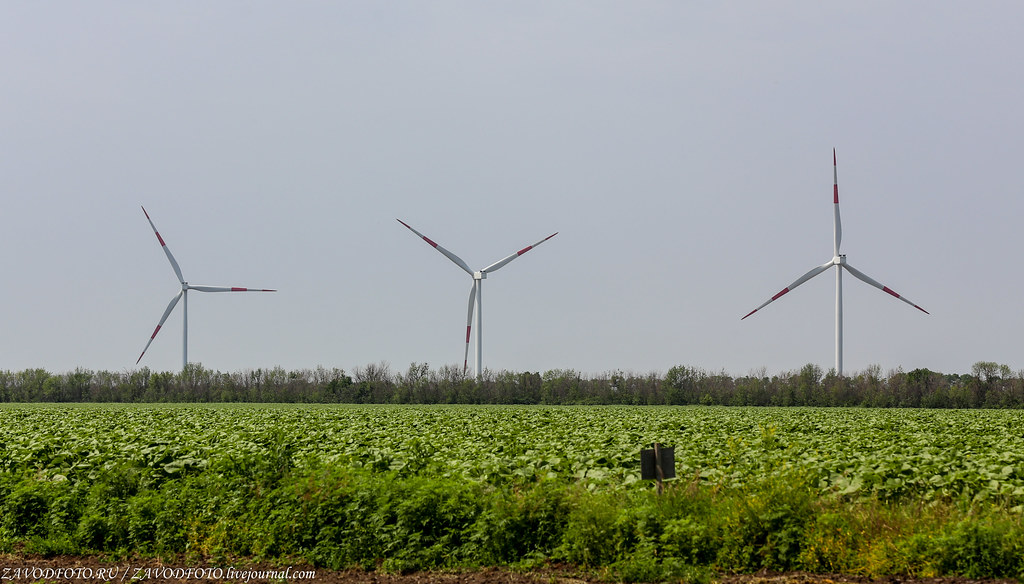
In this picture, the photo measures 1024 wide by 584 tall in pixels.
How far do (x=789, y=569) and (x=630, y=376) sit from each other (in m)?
92.7

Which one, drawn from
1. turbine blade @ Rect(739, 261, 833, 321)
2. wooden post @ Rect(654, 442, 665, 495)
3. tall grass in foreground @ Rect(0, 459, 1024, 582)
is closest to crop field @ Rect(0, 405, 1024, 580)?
tall grass in foreground @ Rect(0, 459, 1024, 582)

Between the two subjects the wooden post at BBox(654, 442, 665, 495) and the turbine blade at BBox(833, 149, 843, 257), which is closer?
the wooden post at BBox(654, 442, 665, 495)

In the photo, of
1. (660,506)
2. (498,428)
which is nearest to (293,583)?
(660,506)

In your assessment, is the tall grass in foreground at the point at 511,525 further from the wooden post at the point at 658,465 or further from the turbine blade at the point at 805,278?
the turbine blade at the point at 805,278

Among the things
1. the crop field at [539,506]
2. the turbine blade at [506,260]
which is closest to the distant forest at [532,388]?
the turbine blade at [506,260]

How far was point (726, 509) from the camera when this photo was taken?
13.8 metres

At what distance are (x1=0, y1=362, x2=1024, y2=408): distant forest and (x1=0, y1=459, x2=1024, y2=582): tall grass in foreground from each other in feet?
231

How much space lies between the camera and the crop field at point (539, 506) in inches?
517

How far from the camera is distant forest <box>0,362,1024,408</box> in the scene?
87.6m

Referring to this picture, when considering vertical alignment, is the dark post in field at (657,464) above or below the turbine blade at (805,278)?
below

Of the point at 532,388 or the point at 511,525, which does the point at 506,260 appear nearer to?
the point at 532,388

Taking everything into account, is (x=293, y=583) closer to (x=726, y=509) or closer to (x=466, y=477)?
(x=466, y=477)

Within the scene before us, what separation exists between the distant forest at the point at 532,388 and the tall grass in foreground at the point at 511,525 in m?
70.5

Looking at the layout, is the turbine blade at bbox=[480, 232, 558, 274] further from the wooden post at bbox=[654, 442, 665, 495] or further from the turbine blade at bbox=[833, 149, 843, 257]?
the wooden post at bbox=[654, 442, 665, 495]
